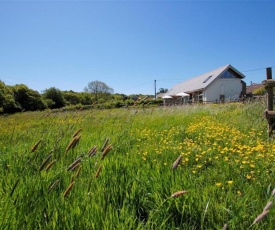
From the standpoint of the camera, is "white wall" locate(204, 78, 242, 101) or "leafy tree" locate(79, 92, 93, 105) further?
"leafy tree" locate(79, 92, 93, 105)

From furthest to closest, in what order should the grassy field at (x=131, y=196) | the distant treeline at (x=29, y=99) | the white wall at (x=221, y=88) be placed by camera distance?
the distant treeline at (x=29, y=99)
the white wall at (x=221, y=88)
the grassy field at (x=131, y=196)

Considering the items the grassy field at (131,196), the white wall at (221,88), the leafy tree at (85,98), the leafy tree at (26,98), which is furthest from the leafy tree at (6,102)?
the grassy field at (131,196)

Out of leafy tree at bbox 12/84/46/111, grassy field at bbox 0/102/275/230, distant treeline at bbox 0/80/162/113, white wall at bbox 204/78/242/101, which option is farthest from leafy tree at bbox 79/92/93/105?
grassy field at bbox 0/102/275/230

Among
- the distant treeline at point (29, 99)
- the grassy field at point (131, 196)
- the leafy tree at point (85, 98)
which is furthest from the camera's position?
the leafy tree at point (85, 98)

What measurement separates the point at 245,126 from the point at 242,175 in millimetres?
3937

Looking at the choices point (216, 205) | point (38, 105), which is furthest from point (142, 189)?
point (38, 105)

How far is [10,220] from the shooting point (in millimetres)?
1398

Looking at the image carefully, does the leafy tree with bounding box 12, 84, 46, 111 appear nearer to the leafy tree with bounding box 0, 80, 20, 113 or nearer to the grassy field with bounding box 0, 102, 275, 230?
the leafy tree with bounding box 0, 80, 20, 113

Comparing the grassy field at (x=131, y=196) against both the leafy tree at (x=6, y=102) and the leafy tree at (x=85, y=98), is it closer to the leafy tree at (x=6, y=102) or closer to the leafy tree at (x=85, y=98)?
the leafy tree at (x=6, y=102)

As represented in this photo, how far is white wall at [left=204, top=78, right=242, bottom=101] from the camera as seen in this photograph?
112 feet

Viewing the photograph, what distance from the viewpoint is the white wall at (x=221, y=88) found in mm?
34031

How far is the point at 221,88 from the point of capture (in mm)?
34219

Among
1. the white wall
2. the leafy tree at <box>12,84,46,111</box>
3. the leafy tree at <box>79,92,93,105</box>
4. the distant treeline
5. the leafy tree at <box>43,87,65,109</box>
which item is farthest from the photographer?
the leafy tree at <box>79,92,93,105</box>

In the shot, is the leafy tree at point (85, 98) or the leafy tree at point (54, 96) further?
the leafy tree at point (85, 98)
